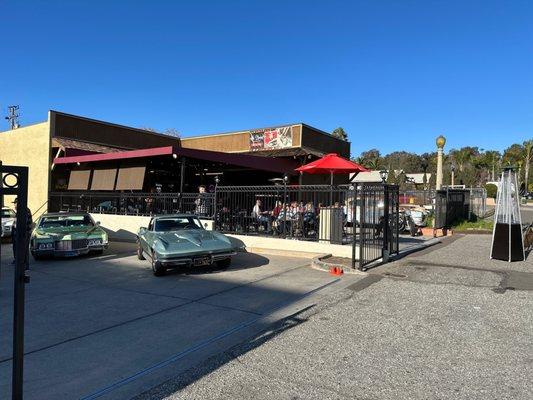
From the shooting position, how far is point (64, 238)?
38.3ft

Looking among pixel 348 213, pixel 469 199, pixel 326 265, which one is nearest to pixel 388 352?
pixel 326 265

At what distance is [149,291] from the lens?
7.91 m

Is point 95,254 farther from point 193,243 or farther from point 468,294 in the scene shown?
point 468,294

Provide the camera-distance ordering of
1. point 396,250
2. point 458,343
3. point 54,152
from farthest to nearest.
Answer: point 54,152
point 396,250
point 458,343

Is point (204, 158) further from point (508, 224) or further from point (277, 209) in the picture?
point (508, 224)

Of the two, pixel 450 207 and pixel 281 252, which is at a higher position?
pixel 450 207

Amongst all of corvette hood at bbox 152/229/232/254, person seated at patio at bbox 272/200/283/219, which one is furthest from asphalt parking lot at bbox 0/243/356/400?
person seated at patio at bbox 272/200/283/219

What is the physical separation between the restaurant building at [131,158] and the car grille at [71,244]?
4.87 m

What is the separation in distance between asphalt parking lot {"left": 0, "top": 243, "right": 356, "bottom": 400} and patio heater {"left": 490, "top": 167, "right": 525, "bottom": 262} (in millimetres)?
4848

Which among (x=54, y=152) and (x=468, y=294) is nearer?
(x=468, y=294)

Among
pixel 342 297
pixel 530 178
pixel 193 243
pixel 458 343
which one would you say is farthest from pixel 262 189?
pixel 530 178

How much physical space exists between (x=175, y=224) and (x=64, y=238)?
3.38m

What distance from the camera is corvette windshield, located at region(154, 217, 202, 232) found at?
1050cm

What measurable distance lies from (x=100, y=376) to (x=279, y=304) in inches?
126
